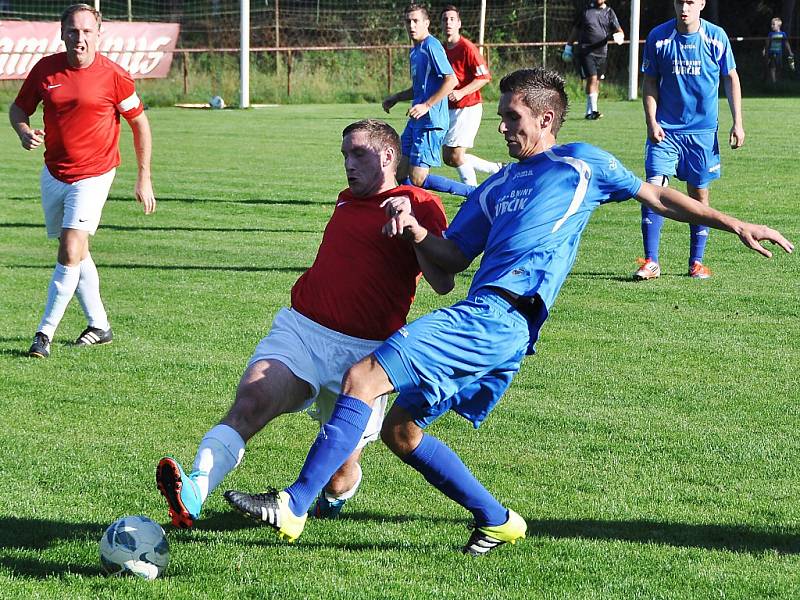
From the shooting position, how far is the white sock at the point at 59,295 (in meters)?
7.46

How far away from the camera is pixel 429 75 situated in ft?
38.1

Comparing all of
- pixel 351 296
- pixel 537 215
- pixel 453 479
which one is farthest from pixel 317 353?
pixel 537 215

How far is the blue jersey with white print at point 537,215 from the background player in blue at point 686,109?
5.16 m

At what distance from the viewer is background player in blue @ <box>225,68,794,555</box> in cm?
395

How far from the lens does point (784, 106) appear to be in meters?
26.6

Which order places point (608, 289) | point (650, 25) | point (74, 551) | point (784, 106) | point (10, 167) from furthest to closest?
point (650, 25) < point (784, 106) < point (10, 167) < point (608, 289) < point (74, 551)

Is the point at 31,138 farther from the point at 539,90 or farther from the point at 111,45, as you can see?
the point at 111,45

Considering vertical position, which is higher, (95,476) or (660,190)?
(660,190)

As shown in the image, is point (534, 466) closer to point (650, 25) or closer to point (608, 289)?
point (608, 289)

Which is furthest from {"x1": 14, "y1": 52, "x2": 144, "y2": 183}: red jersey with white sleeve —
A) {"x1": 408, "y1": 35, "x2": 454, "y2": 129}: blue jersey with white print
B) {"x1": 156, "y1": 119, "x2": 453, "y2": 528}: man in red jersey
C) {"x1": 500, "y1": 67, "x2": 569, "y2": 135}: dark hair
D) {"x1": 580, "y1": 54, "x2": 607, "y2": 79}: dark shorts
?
{"x1": 580, "y1": 54, "x2": 607, "y2": 79}: dark shorts

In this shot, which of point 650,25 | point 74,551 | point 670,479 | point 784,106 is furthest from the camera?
point 650,25

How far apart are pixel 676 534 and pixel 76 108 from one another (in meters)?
4.87

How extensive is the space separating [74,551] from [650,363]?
3874 mm

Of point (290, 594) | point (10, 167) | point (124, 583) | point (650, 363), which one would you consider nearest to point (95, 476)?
point (124, 583)
